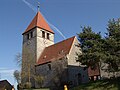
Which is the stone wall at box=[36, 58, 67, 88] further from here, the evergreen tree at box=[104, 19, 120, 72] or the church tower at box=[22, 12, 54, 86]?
the evergreen tree at box=[104, 19, 120, 72]

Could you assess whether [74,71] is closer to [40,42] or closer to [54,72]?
[54,72]

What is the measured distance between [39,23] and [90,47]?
24.9 meters

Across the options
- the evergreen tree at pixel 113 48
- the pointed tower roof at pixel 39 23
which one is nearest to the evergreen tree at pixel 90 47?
the evergreen tree at pixel 113 48

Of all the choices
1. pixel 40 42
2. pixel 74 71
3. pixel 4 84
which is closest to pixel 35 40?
pixel 40 42

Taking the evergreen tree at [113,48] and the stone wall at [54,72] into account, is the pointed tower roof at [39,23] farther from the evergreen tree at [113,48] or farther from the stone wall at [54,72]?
the evergreen tree at [113,48]

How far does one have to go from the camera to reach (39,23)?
4947 centimetres

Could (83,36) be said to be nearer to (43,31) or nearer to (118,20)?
(118,20)

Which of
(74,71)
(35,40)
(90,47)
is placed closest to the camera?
(90,47)

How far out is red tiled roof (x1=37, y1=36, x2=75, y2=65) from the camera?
39812 millimetres

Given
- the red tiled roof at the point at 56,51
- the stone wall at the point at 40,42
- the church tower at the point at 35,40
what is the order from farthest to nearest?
the stone wall at the point at 40,42 < the church tower at the point at 35,40 < the red tiled roof at the point at 56,51

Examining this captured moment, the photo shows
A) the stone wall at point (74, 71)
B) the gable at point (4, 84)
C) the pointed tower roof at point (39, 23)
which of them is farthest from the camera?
the gable at point (4, 84)

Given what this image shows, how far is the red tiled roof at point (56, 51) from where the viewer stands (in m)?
39.8

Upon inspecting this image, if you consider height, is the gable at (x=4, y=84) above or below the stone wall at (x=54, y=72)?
below

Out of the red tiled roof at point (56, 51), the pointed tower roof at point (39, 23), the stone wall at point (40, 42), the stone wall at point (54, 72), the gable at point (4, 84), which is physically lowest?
the gable at point (4, 84)
